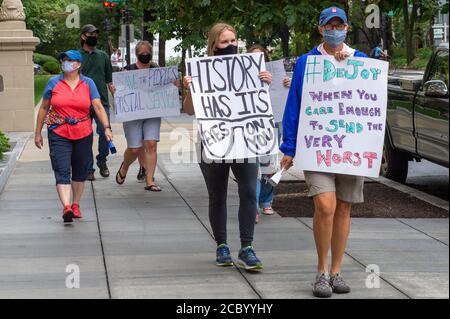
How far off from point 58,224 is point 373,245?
306 cm

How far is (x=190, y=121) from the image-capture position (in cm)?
2373

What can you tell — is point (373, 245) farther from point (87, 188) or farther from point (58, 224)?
point (87, 188)

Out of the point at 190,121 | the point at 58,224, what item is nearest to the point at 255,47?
the point at 58,224

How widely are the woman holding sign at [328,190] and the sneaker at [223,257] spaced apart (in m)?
1.00

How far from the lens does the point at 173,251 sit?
27.8 feet

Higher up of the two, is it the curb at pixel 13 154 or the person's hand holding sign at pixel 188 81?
the person's hand holding sign at pixel 188 81

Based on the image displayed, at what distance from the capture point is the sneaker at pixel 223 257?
7.78 meters

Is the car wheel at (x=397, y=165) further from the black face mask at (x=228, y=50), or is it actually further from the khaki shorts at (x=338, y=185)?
the khaki shorts at (x=338, y=185)

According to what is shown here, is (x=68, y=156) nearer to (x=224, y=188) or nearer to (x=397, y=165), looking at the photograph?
(x=224, y=188)

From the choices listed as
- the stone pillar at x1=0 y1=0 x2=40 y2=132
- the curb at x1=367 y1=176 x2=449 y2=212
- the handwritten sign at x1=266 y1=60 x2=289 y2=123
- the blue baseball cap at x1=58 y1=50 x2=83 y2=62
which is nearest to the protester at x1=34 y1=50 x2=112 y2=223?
the blue baseball cap at x1=58 y1=50 x2=83 y2=62

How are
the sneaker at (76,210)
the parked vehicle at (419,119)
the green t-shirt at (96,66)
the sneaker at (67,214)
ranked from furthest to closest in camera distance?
1. the green t-shirt at (96,66)
2. the parked vehicle at (419,119)
3. the sneaker at (76,210)
4. the sneaker at (67,214)

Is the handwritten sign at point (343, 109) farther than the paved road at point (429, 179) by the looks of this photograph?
No

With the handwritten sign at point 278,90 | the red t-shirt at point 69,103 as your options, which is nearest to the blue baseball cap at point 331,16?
the handwritten sign at point 278,90

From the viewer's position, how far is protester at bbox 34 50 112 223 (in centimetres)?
985
